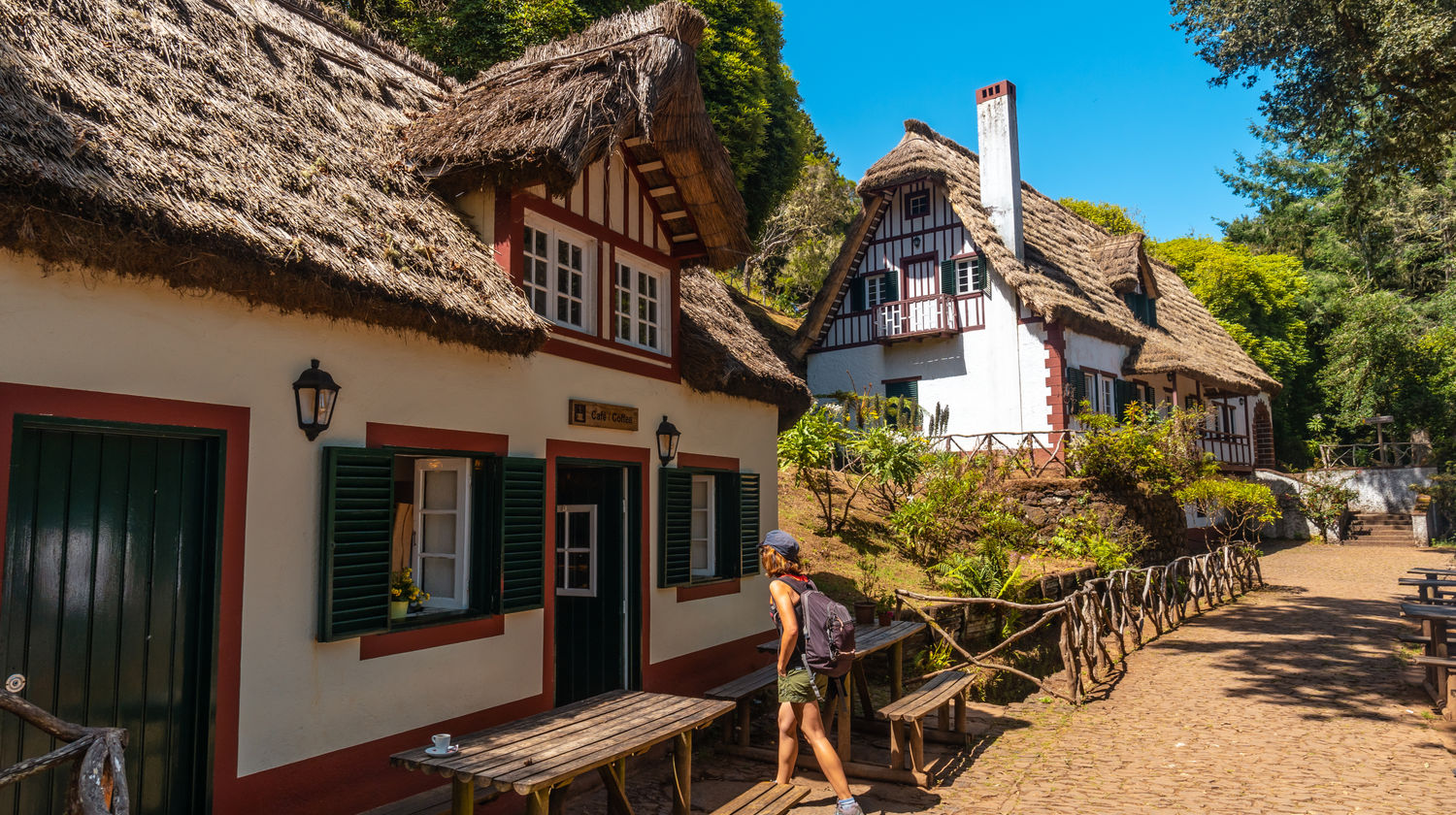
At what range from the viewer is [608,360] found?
7.55 m

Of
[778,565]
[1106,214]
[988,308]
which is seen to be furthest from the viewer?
[1106,214]

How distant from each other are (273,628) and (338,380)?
1431mm

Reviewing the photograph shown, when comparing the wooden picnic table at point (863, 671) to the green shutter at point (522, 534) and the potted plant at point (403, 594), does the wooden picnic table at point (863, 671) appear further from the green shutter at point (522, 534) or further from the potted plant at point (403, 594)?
the potted plant at point (403, 594)

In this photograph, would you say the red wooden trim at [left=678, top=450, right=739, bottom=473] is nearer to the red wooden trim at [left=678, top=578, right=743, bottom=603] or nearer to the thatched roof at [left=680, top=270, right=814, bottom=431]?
the thatched roof at [left=680, top=270, right=814, bottom=431]

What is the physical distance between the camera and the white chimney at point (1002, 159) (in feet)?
64.7

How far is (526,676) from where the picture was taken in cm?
647

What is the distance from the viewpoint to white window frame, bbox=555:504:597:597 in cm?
779

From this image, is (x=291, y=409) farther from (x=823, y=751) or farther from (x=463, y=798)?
(x=823, y=751)

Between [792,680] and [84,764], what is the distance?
3.98 metres

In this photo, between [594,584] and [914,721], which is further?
[594,584]

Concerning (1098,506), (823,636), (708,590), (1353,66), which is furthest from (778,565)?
(1098,506)

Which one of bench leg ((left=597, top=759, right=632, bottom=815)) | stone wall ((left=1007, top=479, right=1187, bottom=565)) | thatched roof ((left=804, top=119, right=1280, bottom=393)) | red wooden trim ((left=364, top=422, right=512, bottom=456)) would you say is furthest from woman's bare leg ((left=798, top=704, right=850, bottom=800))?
thatched roof ((left=804, top=119, right=1280, bottom=393))

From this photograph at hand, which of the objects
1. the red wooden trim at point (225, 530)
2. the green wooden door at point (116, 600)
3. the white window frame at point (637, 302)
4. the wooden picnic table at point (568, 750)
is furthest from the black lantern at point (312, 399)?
the white window frame at point (637, 302)

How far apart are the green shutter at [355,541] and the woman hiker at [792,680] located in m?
2.43
